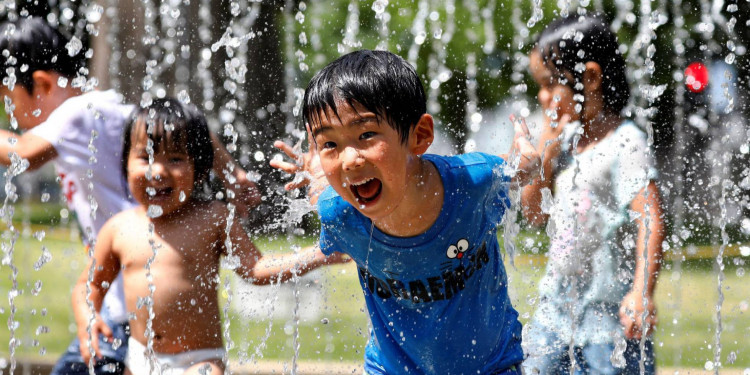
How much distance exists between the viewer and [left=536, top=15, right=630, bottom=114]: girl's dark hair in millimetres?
3459

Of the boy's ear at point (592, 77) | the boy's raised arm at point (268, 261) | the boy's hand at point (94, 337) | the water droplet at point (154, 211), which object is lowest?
the boy's hand at point (94, 337)

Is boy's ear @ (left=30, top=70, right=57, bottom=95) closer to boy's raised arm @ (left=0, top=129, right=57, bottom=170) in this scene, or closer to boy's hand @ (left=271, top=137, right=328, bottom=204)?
boy's raised arm @ (left=0, top=129, right=57, bottom=170)

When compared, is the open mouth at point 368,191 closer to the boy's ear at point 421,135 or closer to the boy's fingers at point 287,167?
the boy's ear at point 421,135

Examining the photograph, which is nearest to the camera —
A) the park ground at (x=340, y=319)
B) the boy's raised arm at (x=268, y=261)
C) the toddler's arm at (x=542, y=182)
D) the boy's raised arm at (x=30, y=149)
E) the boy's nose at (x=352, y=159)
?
the boy's nose at (x=352, y=159)

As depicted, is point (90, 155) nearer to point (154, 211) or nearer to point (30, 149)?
point (30, 149)

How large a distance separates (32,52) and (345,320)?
3.58 m

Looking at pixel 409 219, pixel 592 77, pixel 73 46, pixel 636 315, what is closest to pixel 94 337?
pixel 73 46

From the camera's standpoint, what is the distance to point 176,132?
3365 millimetres

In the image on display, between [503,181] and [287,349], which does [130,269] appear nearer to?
[503,181]

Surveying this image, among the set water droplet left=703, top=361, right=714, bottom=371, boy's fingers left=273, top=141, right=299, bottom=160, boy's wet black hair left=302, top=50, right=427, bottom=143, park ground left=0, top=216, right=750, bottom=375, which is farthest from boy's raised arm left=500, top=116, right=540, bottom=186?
water droplet left=703, top=361, right=714, bottom=371

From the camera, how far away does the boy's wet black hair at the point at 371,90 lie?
225cm

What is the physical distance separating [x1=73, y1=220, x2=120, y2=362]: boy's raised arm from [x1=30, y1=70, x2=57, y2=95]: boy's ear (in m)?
0.80

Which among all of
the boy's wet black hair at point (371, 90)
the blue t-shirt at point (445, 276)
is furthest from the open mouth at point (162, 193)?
the boy's wet black hair at point (371, 90)

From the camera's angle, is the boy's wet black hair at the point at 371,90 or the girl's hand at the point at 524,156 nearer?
the boy's wet black hair at the point at 371,90
